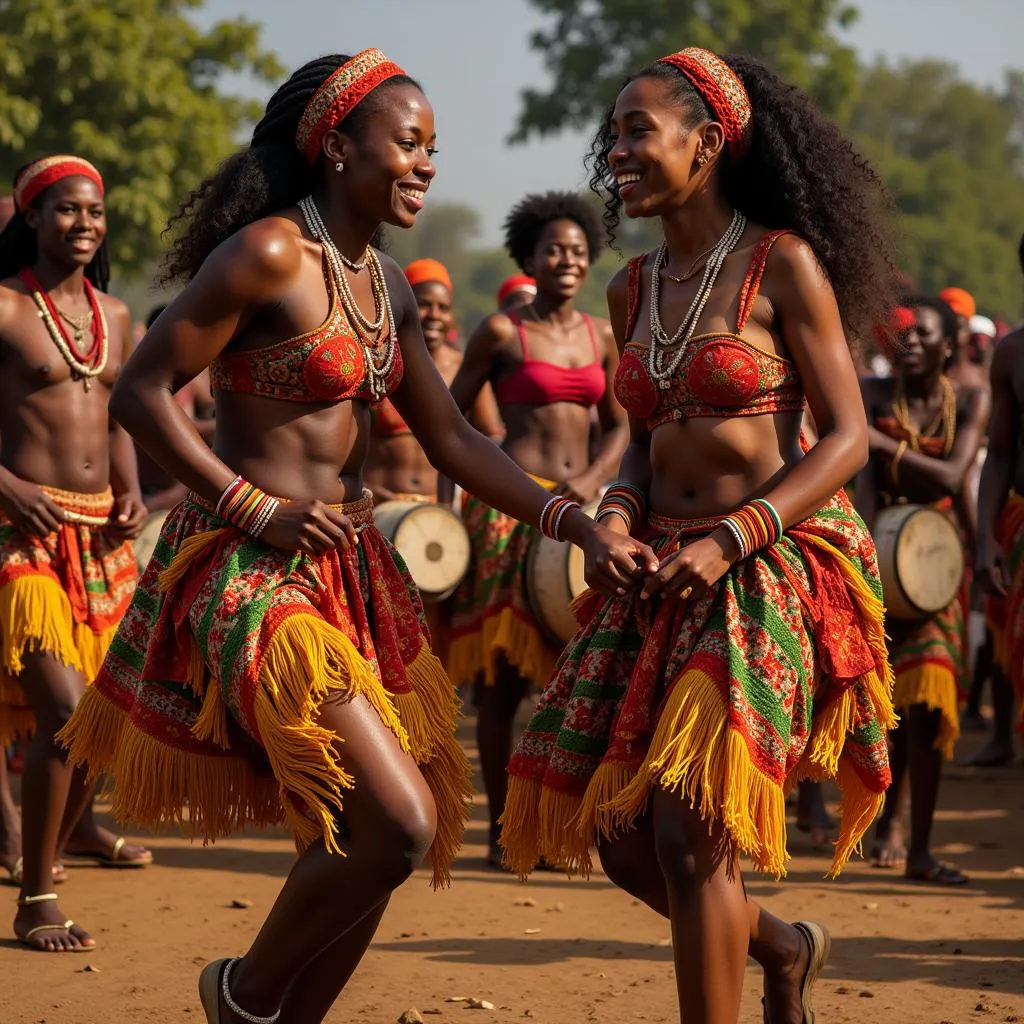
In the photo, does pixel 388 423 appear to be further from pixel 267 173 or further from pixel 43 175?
pixel 267 173

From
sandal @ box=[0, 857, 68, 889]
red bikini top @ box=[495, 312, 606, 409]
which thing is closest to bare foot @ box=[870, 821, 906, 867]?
red bikini top @ box=[495, 312, 606, 409]

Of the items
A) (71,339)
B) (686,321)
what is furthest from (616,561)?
(71,339)

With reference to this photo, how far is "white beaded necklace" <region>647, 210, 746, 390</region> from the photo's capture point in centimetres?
402

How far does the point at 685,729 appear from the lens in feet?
12.1

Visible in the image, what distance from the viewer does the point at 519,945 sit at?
5.59 metres

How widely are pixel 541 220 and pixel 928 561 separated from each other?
2.32m

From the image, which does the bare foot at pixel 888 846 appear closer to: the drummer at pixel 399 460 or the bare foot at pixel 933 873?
the bare foot at pixel 933 873

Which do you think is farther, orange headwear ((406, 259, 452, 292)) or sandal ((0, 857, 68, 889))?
orange headwear ((406, 259, 452, 292))

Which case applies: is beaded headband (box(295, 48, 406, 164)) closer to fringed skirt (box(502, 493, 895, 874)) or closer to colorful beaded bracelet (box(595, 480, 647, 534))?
colorful beaded bracelet (box(595, 480, 647, 534))

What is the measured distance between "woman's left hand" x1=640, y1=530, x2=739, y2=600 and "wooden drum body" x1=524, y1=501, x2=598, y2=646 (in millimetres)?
2874

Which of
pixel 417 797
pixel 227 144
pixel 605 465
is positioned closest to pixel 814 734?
pixel 417 797

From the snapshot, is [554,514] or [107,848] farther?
[107,848]

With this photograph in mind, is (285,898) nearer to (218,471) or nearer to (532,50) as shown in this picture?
(218,471)

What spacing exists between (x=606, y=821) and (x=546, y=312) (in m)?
3.83
